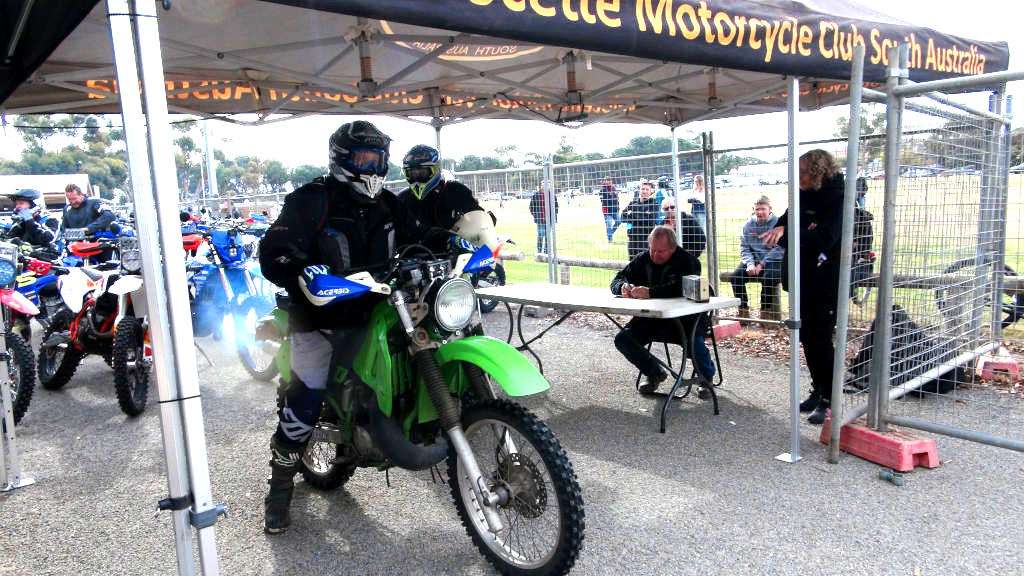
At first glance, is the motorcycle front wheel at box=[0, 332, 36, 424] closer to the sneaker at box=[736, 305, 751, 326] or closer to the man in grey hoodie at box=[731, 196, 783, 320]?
the man in grey hoodie at box=[731, 196, 783, 320]

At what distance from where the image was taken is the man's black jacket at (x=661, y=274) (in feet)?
16.4

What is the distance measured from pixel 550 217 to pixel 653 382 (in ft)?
12.4

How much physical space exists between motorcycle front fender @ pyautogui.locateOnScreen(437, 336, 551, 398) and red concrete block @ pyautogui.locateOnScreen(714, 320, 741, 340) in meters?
4.64

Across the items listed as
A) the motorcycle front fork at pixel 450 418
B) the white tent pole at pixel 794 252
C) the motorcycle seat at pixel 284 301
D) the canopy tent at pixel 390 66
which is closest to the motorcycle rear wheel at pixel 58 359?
the canopy tent at pixel 390 66

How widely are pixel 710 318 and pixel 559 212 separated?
3.78 meters

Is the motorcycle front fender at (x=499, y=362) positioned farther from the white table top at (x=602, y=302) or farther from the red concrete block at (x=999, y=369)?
the red concrete block at (x=999, y=369)

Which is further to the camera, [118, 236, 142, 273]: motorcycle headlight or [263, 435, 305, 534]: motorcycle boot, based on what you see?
[118, 236, 142, 273]: motorcycle headlight

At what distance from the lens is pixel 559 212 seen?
8633 millimetres

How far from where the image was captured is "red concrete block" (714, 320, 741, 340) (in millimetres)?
6871

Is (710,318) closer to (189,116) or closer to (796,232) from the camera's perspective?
(796,232)

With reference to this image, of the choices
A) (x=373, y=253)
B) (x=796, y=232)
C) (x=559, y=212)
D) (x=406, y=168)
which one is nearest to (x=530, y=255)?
(x=559, y=212)

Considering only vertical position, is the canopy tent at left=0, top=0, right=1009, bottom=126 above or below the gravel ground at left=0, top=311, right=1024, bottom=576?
above

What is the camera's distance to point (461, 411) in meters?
2.79

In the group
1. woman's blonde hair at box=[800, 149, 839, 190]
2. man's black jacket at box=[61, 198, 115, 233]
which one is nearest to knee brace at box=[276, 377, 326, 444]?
woman's blonde hair at box=[800, 149, 839, 190]
